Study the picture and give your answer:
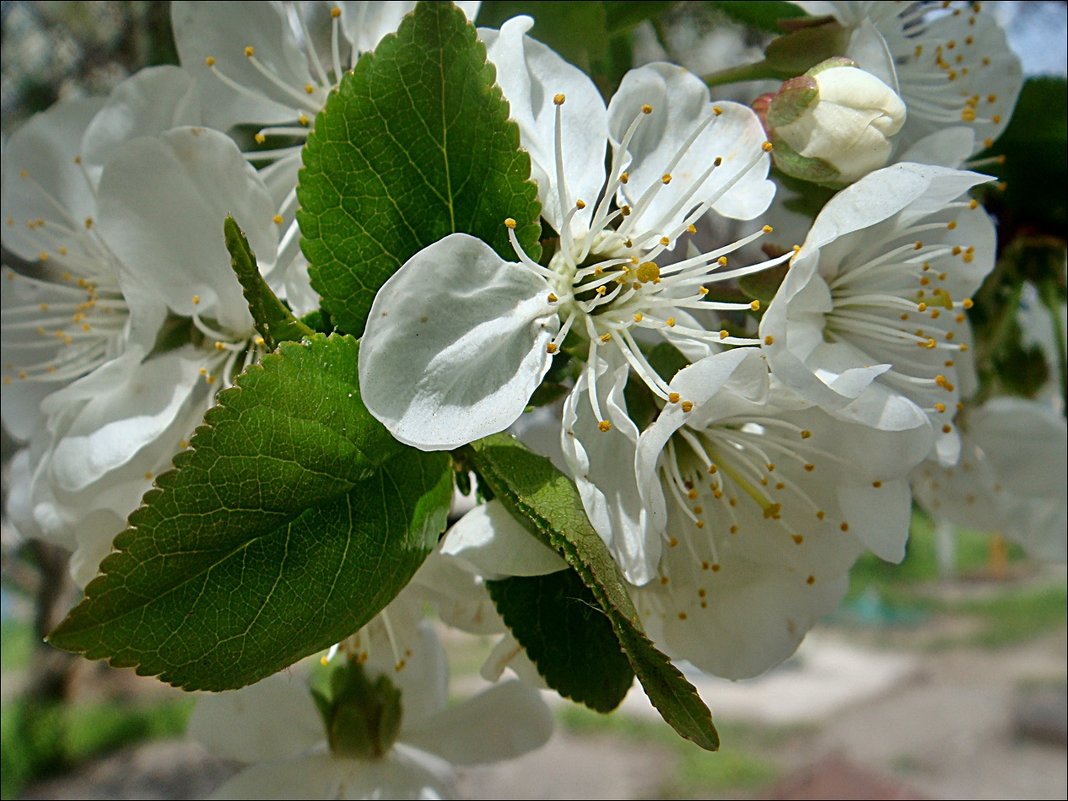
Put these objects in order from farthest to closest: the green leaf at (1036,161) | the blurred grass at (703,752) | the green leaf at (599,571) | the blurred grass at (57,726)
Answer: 1. the blurred grass at (57,726)
2. the blurred grass at (703,752)
3. the green leaf at (1036,161)
4. the green leaf at (599,571)

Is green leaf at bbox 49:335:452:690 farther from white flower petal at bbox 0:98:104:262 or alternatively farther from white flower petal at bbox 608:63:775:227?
white flower petal at bbox 0:98:104:262

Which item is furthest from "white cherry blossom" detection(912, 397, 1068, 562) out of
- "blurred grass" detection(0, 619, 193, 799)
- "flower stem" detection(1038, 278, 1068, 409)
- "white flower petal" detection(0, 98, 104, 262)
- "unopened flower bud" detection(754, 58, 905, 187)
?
"blurred grass" detection(0, 619, 193, 799)

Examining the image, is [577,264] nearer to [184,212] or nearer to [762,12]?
[184,212]

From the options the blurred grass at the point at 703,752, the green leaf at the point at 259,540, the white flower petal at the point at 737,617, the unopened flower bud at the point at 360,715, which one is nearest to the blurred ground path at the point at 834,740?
the blurred grass at the point at 703,752

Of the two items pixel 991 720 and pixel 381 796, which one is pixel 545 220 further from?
pixel 991 720

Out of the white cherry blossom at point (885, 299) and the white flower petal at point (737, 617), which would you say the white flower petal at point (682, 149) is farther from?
the white flower petal at point (737, 617)

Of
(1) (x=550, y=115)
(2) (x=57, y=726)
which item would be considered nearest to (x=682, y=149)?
(1) (x=550, y=115)
